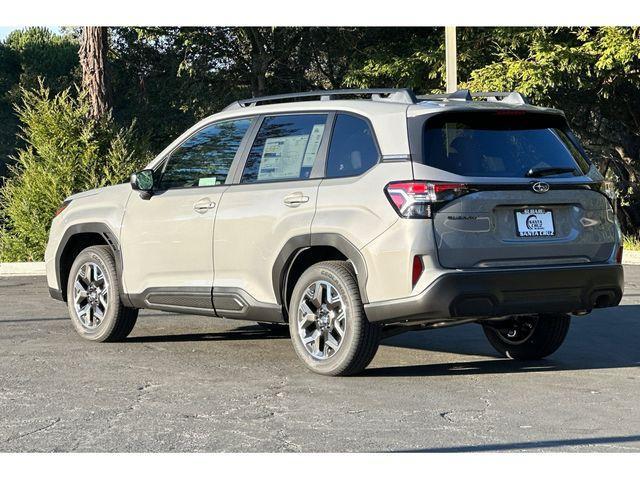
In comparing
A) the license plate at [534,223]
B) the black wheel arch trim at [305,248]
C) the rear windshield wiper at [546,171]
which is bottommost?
the black wheel arch trim at [305,248]

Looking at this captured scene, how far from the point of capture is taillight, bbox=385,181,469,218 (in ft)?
25.2

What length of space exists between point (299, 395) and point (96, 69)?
53.5ft

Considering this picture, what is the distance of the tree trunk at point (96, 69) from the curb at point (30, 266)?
4.25 metres

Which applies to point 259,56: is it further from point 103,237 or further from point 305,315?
point 305,315

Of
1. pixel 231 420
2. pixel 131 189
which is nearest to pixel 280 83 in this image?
pixel 131 189

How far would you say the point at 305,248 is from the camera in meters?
8.41

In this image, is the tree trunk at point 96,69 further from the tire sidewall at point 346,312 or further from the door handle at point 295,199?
the tire sidewall at point 346,312

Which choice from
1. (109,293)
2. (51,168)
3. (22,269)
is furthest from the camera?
(51,168)

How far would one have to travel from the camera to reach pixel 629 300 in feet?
43.2

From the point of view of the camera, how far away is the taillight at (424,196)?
767 centimetres

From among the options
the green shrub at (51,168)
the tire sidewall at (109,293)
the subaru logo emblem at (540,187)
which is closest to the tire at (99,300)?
the tire sidewall at (109,293)

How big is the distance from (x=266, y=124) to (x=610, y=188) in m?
2.57

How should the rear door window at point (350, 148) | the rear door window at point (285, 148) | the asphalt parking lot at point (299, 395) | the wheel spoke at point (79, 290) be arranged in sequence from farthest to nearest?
the wheel spoke at point (79, 290) → the rear door window at point (285, 148) → the rear door window at point (350, 148) → the asphalt parking lot at point (299, 395)

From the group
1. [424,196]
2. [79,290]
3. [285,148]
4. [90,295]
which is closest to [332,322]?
[424,196]
